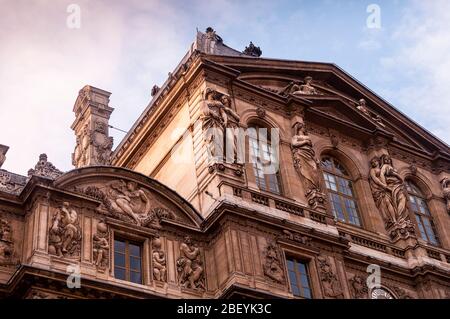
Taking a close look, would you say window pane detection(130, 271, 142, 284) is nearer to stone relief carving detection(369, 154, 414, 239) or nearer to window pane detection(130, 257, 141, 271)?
window pane detection(130, 257, 141, 271)

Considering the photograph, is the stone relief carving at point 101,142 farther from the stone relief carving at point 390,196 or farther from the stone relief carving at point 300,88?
the stone relief carving at point 390,196

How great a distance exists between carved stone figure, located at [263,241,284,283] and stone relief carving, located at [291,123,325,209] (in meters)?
3.52

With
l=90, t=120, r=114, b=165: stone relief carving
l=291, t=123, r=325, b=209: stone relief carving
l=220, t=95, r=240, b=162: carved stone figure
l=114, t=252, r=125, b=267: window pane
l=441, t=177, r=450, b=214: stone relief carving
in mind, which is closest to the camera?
l=114, t=252, r=125, b=267: window pane

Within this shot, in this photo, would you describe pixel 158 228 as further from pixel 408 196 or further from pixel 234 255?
pixel 408 196

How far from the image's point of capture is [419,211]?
36.5 metres

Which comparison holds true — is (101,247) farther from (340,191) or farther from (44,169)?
(340,191)

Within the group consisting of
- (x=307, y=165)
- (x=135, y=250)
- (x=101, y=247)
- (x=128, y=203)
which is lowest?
(x=101, y=247)

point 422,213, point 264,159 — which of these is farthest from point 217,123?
point 422,213

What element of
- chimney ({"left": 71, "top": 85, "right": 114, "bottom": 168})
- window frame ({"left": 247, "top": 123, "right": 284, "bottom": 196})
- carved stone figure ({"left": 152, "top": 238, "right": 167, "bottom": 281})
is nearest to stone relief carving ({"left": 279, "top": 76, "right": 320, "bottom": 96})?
window frame ({"left": 247, "top": 123, "right": 284, "bottom": 196})

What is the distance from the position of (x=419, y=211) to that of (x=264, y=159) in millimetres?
7749

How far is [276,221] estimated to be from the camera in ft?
96.3

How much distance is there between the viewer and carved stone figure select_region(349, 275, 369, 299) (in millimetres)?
→ 30177
